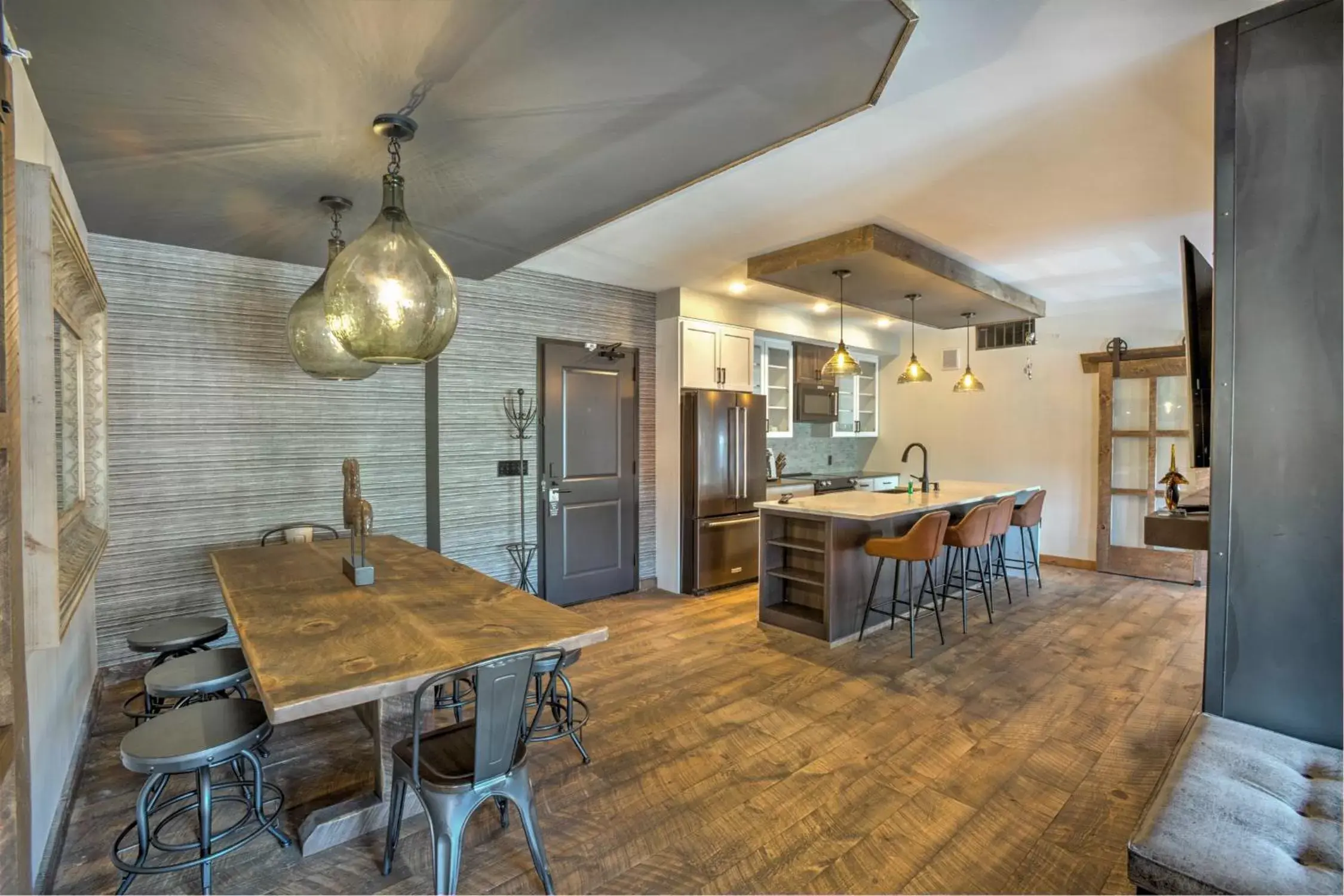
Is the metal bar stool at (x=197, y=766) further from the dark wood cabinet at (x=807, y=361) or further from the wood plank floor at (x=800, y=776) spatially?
the dark wood cabinet at (x=807, y=361)

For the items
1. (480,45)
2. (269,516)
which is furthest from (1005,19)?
(269,516)

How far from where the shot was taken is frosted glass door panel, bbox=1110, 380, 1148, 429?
581 cm

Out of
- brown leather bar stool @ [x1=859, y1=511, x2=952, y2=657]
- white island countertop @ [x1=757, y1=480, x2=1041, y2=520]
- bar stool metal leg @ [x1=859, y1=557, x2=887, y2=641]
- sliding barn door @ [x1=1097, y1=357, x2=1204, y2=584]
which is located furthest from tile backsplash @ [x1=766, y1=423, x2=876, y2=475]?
brown leather bar stool @ [x1=859, y1=511, x2=952, y2=657]

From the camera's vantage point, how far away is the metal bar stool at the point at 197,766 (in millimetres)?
1694

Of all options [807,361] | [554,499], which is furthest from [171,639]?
[807,361]

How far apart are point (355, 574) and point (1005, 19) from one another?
9.56ft

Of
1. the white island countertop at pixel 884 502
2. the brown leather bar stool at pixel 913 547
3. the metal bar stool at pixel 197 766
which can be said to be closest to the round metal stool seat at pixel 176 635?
the metal bar stool at pixel 197 766

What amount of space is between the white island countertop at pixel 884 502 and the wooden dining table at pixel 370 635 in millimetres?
2197

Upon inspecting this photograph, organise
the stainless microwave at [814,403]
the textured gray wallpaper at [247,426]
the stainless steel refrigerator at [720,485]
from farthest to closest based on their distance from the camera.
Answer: the stainless microwave at [814,403] < the stainless steel refrigerator at [720,485] < the textured gray wallpaper at [247,426]

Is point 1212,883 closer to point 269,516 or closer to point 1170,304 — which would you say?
point 269,516

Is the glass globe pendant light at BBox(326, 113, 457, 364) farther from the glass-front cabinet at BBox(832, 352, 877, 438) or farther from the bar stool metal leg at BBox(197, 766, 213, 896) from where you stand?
the glass-front cabinet at BBox(832, 352, 877, 438)

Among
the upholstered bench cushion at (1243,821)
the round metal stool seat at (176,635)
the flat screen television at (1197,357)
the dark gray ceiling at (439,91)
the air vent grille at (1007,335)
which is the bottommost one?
the upholstered bench cushion at (1243,821)

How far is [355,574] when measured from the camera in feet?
8.02

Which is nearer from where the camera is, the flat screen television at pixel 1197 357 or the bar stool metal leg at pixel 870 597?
the flat screen television at pixel 1197 357
